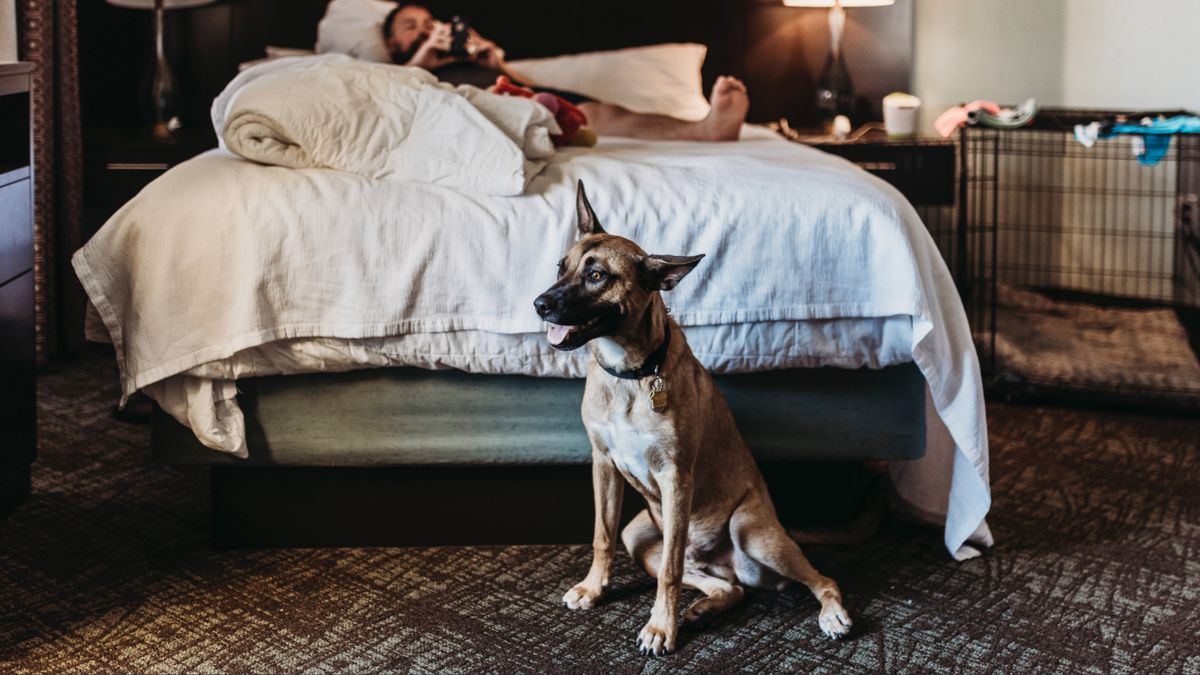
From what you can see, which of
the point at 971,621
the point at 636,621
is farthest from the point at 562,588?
the point at 971,621

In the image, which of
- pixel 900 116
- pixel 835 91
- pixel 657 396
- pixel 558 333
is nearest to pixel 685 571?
pixel 657 396

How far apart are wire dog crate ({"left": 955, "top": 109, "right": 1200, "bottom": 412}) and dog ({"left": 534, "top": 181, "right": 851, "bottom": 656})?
5.35 feet

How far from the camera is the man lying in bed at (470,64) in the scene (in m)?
3.82

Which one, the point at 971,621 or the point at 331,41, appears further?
the point at 331,41

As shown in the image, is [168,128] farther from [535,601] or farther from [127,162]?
[535,601]

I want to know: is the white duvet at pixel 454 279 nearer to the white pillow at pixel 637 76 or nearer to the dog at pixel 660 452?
the dog at pixel 660 452

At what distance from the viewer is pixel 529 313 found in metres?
2.26

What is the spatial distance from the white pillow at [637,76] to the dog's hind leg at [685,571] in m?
2.07

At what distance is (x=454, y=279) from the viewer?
2.27 meters

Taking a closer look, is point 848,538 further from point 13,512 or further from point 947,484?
point 13,512

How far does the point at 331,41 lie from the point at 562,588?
2491 millimetres

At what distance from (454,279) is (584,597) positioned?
0.60m

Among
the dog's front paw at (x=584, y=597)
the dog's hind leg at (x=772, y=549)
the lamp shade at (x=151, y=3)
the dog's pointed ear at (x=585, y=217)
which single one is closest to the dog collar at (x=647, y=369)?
the dog's pointed ear at (x=585, y=217)

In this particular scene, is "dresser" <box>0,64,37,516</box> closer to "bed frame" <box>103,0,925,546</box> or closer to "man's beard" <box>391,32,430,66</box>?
"bed frame" <box>103,0,925,546</box>
